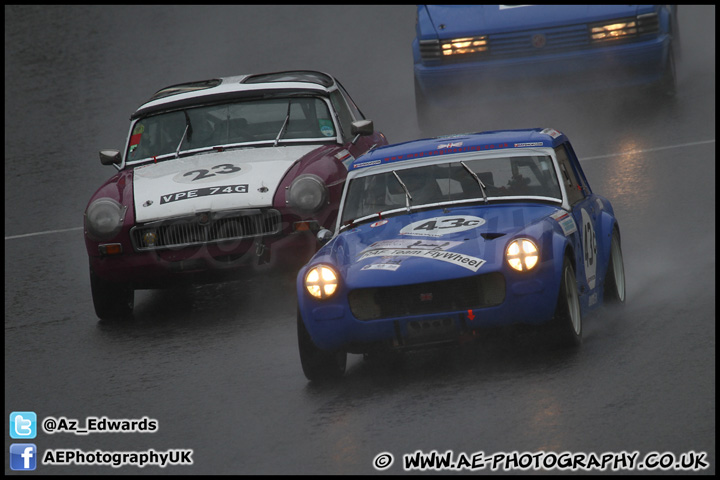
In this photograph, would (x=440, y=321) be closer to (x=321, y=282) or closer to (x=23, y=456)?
(x=321, y=282)

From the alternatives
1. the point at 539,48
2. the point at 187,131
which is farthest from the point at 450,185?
the point at 539,48

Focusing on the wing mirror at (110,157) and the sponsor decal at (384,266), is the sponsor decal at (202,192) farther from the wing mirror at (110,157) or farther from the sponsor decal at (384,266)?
the sponsor decal at (384,266)

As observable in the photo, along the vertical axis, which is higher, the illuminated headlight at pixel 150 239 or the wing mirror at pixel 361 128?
the wing mirror at pixel 361 128

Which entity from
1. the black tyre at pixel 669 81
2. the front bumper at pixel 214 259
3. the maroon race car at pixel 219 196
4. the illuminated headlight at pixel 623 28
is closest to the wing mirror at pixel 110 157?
the maroon race car at pixel 219 196

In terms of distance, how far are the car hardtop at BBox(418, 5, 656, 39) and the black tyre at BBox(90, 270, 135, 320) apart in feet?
18.8

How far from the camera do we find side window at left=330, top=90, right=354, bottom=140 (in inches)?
451

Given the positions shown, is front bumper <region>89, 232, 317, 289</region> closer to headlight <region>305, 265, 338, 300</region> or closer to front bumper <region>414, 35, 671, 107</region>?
headlight <region>305, 265, 338, 300</region>

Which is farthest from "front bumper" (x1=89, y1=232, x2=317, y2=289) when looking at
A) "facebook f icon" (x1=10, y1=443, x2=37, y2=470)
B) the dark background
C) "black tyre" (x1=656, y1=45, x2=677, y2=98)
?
"black tyre" (x1=656, y1=45, x2=677, y2=98)

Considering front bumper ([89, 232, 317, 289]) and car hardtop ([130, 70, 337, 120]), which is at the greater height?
car hardtop ([130, 70, 337, 120])

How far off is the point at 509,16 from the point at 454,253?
24.7ft

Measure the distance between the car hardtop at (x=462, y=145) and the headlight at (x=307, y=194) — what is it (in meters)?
0.86

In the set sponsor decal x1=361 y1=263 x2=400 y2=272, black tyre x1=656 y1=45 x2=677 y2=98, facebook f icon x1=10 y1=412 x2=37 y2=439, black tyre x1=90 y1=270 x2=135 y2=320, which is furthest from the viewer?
black tyre x1=656 y1=45 x2=677 y2=98

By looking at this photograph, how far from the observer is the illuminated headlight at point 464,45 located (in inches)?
571

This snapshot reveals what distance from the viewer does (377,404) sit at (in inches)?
278
